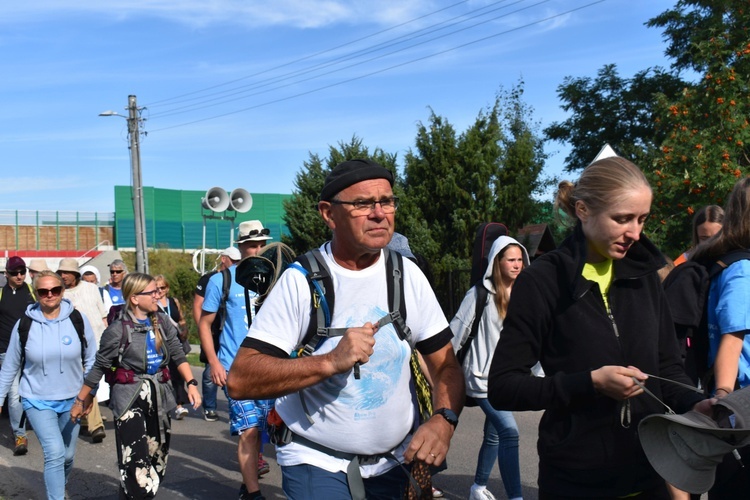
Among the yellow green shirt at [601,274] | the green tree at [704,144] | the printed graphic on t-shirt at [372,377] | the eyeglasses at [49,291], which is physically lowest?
the printed graphic on t-shirt at [372,377]

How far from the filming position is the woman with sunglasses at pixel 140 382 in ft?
19.9

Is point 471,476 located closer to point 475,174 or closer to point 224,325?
point 224,325

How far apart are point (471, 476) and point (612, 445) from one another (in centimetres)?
466

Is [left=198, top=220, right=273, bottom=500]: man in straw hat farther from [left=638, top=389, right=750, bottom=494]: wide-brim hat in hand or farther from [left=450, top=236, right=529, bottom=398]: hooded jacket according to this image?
[left=638, top=389, right=750, bottom=494]: wide-brim hat in hand

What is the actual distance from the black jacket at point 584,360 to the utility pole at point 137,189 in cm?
2565

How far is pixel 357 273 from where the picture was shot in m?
3.14

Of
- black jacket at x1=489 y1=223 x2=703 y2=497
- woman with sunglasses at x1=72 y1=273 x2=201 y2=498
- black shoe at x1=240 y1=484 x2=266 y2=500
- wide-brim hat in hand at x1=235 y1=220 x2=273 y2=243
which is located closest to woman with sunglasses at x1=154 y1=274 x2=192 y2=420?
wide-brim hat in hand at x1=235 y1=220 x2=273 y2=243

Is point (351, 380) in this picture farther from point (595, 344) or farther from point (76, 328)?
point (76, 328)

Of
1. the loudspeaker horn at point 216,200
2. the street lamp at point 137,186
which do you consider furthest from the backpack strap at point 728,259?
the street lamp at point 137,186

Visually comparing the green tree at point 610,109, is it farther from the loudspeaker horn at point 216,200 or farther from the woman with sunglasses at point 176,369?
the woman with sunglasses at point 176,369

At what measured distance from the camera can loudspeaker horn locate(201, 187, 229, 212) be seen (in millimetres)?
24969

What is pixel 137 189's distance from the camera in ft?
92.4

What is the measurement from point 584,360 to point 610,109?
81.3 feet

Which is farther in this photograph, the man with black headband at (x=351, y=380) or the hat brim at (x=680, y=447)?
the man with black headband at (x=351, y=380)
